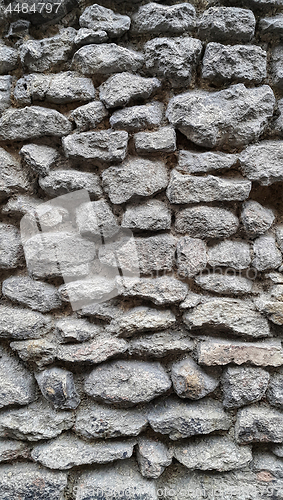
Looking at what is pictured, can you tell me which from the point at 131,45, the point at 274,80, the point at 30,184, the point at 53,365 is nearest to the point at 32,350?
the point at 53,365

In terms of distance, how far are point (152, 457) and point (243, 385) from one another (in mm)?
370

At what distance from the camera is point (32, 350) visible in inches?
37.4

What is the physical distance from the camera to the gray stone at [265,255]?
0.96 m

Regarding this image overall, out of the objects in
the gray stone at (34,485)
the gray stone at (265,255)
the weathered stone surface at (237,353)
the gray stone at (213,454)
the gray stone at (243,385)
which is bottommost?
the gray stone at (34,485)

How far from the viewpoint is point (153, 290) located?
3.11 ft

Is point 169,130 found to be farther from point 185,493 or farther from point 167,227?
point 185,493

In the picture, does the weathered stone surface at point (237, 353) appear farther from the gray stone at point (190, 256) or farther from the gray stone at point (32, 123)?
the gray stone at point (32, 123)

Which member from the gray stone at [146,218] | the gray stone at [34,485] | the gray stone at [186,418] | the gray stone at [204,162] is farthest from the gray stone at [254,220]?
the gray stone at [34,485]

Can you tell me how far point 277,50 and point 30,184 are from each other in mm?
941

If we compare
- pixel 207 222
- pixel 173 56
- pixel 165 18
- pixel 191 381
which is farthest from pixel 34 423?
pixel 165 18

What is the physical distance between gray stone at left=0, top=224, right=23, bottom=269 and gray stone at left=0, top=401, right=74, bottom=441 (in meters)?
0.48

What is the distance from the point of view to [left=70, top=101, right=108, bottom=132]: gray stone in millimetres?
946

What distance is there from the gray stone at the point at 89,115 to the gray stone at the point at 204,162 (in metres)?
0.30

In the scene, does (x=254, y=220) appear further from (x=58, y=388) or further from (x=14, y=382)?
(x=14, y=382)
